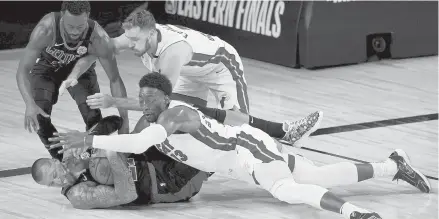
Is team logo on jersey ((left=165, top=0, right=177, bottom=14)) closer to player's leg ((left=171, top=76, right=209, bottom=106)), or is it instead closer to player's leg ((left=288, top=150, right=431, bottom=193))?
player's leg ((left=171, top=76, right=209, bottom=106))

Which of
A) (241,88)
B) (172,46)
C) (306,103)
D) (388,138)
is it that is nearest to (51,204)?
(172,46)

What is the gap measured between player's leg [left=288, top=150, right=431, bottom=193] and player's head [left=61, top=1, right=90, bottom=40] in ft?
5.96

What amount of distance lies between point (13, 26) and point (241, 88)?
5276 millimetres

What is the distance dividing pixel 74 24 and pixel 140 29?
54 cm

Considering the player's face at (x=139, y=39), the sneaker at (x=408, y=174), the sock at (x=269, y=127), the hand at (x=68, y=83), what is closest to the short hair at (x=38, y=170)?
the hand at (x=68, y=83)

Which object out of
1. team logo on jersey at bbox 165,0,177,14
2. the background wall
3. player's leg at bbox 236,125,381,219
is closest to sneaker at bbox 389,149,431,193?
player's leg at bbox 236,125,381,219

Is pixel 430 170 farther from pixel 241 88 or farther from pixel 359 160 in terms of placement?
pixel 241 88

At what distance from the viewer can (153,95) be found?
275 inches

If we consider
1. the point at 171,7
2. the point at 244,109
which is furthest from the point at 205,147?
the point at 171,7

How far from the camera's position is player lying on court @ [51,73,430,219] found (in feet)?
22.1

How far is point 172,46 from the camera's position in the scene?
25.6 ft

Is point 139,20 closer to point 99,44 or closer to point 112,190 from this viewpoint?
point 99,44

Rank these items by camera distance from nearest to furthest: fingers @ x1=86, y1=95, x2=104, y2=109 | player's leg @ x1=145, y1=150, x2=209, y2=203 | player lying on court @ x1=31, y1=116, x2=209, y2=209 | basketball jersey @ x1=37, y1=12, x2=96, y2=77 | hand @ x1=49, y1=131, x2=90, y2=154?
1. hand @ x1=49, y1=131, x2=90, y2=154
2. player lying on court @ x1=31, y1=116, x2=209, y2=209
3. fingers @ x1=86, y1=95, x2=104, y2=109
4. player's leg @ x1=145, y1=150, x2=209, y2=203
5. basketball jersey @ x1=37, y1=12, x2=96, y2=77

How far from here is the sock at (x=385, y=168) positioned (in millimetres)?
7709
